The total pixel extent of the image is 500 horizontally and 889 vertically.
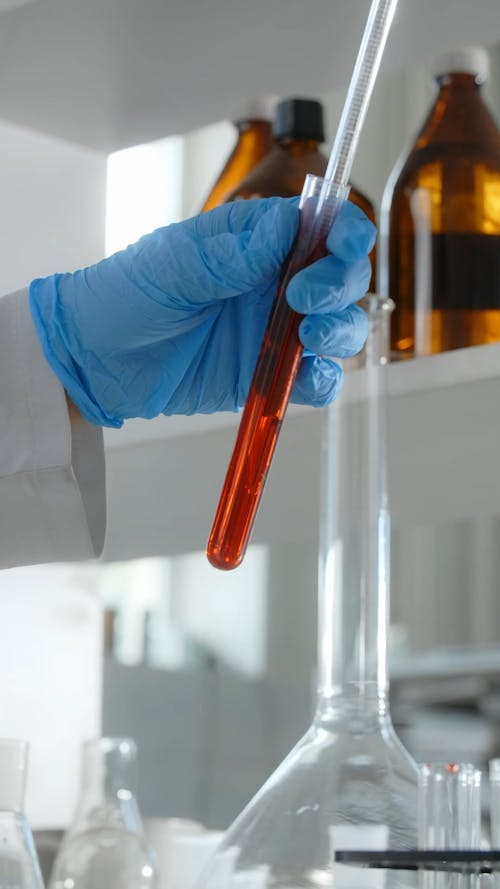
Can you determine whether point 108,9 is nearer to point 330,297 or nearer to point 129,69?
point 129,69

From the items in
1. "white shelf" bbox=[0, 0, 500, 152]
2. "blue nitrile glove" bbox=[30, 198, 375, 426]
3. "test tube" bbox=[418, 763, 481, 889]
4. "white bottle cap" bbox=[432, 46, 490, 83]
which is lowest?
"test tube" bbox=[418, 763, 481, 889]

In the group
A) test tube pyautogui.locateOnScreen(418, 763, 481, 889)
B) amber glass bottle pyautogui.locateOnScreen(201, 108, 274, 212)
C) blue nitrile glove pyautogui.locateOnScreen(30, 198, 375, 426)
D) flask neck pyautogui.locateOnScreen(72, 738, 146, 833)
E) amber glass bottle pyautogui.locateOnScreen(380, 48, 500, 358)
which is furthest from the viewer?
amber glass bottle pyautogui.locateOnScreen(201, 108, 274, 212)

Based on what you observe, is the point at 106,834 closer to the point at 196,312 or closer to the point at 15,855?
the point at 15,855

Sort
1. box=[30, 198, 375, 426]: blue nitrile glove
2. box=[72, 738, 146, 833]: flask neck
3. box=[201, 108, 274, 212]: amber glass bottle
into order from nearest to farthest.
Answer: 1. box=[30, 198, 375, 426]: blue nitrile glove
2. box=[72, 738, 146, 833]: flask neck
3. box=[201, 108, 274, 212]: amber glass bottle

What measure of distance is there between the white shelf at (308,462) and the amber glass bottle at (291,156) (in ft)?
0.59

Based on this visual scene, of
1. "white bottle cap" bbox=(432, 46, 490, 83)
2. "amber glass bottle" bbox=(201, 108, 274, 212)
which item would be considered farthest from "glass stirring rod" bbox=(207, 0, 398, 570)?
"amber glass bottle" bbox=(201, 108, 274, 212)

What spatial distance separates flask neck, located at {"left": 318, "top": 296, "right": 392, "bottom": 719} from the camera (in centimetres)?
84

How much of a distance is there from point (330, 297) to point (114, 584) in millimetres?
2396

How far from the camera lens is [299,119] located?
1000 millimetres

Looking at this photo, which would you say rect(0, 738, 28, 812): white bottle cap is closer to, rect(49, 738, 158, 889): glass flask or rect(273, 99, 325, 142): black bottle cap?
rect(49, 738, 158, 889): glass flask

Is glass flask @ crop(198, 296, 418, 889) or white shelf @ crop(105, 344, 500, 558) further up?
white shelf @ crop(105, 344, 500, 558)

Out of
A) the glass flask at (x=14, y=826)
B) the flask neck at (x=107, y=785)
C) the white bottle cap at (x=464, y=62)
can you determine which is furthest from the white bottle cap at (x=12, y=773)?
the white bottle cap at (x=464, y=62)

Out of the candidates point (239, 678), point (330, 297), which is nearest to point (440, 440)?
point (330, 297)

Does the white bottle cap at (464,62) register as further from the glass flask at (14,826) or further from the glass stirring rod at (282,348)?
the glass flask at (14,826)
